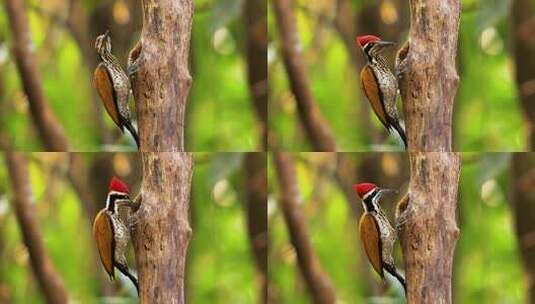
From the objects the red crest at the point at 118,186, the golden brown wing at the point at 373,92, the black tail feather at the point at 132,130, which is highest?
the golden brown wing at the point at 373,92

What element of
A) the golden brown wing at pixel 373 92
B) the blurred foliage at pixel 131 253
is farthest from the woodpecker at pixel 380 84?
the blurred foliage at pixel 131 253

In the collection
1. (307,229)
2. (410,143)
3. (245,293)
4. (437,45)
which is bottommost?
(245,293)

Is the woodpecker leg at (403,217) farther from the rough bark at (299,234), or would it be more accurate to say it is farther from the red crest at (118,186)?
the red crest at (118,186)

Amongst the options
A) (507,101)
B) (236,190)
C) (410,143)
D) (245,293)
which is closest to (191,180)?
(236,190)

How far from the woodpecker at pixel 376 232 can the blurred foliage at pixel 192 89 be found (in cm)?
31

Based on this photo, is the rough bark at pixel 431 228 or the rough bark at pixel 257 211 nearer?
the rough bark at pixel 431 228

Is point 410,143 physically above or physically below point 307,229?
above

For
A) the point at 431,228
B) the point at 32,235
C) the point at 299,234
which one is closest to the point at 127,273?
the point at 32,235

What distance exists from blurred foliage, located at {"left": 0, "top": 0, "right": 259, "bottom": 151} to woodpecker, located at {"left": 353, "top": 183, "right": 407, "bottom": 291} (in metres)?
0.31

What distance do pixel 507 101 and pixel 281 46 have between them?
1.92 feet

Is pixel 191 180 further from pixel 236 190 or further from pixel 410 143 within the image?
pixel 410 143

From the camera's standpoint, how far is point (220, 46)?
8.44 ft

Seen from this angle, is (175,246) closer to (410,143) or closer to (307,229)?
(307,229)

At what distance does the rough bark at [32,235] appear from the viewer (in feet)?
8.52
